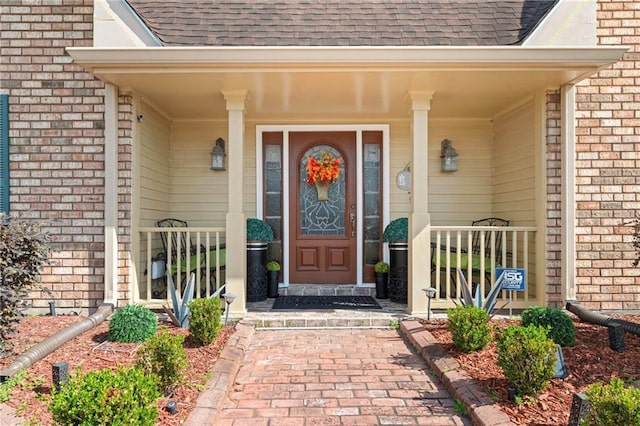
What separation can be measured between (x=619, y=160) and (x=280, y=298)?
4.00m

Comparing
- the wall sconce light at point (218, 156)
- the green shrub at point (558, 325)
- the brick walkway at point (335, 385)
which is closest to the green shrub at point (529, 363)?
the brick walkway at point (335, 385)

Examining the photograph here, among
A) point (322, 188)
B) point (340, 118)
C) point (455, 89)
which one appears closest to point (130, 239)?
point (322, 188)

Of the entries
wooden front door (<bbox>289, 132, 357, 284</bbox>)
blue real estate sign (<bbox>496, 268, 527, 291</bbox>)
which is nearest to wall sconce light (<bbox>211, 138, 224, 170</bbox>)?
wooden front door (<bbox>289, 132, 357, 284</bbox>)

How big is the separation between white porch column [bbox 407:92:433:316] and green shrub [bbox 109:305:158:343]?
8.32 feet

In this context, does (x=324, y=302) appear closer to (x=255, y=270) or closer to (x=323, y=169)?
(x=255, y=270)

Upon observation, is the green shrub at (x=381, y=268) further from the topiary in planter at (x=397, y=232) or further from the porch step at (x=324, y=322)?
the porch step at (x=324, y=322)

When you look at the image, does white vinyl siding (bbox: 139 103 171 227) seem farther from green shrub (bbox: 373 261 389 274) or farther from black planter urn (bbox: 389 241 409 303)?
black planter urn (bbox: 389 241 409 303)

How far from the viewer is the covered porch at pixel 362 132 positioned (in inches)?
162

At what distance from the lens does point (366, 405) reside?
9.37ft

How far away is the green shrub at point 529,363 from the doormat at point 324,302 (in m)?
2.44

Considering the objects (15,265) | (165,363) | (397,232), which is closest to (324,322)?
(397,232)

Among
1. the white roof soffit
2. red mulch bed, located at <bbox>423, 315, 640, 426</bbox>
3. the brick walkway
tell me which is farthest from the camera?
the white roof soffit

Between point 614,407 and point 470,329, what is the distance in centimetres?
145

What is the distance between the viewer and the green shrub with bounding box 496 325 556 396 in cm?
258
